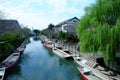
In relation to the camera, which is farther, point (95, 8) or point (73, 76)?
point (73, 76)

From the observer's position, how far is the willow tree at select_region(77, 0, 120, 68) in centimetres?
1694

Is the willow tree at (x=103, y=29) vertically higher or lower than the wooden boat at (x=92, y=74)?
higher

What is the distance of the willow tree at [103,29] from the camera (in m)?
16.9

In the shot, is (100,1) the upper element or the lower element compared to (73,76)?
upper

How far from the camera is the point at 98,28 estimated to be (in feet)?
57.7

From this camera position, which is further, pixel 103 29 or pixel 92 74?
pixel 92 74

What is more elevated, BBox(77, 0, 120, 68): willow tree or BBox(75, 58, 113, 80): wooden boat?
BBox(77, 0, 120, 68): willow tree

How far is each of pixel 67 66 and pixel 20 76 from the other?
7.76 m

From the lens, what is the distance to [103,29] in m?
17.1

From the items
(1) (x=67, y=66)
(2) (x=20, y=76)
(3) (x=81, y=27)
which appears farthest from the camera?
(1) (x=67, y=66)

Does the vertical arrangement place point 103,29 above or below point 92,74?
above

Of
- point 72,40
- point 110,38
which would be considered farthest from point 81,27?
point 72,40

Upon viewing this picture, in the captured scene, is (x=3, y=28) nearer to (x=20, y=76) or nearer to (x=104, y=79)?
(x=20, y=76)

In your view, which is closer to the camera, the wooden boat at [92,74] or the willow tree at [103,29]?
the willow tree at [103,29]
